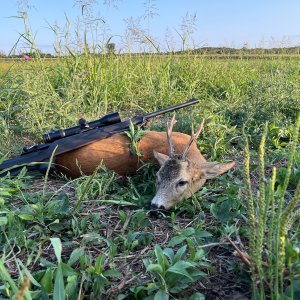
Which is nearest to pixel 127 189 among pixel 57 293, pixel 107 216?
pixel 107 216

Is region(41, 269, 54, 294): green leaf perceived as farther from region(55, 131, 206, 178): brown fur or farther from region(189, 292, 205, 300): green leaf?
region(55, 131, 206, 178): brown fur

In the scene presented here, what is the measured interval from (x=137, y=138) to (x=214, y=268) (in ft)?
5.99

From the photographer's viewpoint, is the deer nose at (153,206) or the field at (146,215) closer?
the field at (146,215)

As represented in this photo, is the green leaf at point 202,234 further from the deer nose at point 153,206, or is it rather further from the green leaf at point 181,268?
the deer nose at point 153,206

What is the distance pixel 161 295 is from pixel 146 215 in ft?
3.29

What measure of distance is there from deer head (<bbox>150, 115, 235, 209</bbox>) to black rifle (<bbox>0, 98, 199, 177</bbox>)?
30.1 inches

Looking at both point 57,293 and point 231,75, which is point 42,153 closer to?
point 57,293

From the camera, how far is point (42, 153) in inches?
138

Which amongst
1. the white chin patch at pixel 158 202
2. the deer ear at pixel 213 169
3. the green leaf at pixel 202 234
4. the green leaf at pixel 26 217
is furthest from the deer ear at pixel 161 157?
the green leaf at pixel 26 217

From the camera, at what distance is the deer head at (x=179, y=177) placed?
9.50 feet

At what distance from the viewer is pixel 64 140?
11.9 ft

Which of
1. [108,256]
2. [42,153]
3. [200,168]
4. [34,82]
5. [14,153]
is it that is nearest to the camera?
[108,256]

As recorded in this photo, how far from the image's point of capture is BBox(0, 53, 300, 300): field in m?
1.60

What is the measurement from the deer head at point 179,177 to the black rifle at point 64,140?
76 cm
